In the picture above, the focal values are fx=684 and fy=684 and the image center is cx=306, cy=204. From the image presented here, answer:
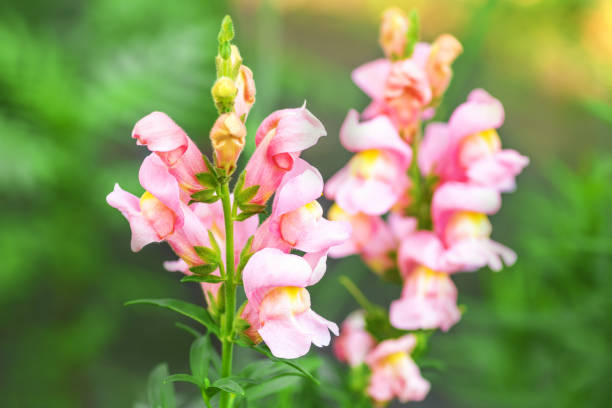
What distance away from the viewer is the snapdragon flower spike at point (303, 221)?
0.37m

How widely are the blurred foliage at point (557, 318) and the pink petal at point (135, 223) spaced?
44cm

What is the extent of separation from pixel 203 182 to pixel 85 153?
94cm

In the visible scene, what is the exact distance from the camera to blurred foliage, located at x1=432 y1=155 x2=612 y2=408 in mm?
710

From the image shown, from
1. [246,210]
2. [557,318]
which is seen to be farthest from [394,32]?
[557,318]

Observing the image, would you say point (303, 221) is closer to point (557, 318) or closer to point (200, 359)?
point (200, 359)

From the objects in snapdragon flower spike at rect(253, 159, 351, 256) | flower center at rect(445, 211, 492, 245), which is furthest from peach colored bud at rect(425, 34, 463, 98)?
snapdragon flower spike at rect(253, 159, 351, 256)

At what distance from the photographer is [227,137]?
0.36 m

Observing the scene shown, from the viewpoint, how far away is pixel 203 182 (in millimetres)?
371

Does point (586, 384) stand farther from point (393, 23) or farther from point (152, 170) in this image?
point (152, 170)

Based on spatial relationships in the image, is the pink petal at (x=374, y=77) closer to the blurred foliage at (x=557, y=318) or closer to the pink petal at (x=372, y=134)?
the pink petal at (x=372, y=134)

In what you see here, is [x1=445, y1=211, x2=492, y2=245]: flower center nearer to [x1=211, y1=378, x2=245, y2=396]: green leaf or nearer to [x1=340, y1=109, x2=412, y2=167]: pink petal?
[x1=340, y1=109, x2=412, y2=167]: pink petal

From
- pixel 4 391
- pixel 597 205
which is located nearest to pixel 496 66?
pixel 597 205

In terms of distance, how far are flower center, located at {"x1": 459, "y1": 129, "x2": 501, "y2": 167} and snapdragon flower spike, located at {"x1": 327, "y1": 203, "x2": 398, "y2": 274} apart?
9 cm

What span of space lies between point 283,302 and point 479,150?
0.23m
